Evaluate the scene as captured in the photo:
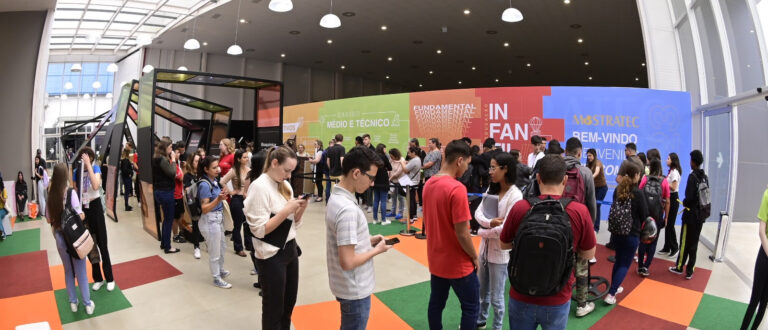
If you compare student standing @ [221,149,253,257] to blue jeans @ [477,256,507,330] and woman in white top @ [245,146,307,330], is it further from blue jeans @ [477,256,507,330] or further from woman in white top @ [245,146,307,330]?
blue jeans @ [477,256,507,330]

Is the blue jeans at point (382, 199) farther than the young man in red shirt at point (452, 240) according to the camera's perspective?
Yes

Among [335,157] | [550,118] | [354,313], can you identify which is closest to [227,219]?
[354,313]

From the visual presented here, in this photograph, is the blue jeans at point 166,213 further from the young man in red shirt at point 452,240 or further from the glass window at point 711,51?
the glass window at point 711,51

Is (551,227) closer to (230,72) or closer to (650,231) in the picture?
(650,231)

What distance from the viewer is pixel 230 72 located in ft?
61.7

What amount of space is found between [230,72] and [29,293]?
631 inches

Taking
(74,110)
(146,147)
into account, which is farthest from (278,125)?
(74,110)

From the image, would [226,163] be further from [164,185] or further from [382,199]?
[382,199]

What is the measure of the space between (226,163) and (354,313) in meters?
4.69

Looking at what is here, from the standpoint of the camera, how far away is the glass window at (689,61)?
7449 mm

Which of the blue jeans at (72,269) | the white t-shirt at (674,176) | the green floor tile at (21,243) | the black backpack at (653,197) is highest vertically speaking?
the white t-shirt at (674,176)

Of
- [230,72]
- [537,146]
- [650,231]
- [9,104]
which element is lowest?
[650,231]

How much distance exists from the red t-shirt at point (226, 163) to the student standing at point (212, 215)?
61.2 inches

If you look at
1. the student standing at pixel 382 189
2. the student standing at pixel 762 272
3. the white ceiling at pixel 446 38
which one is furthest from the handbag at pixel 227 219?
the white ceiling at pixel 446 38
